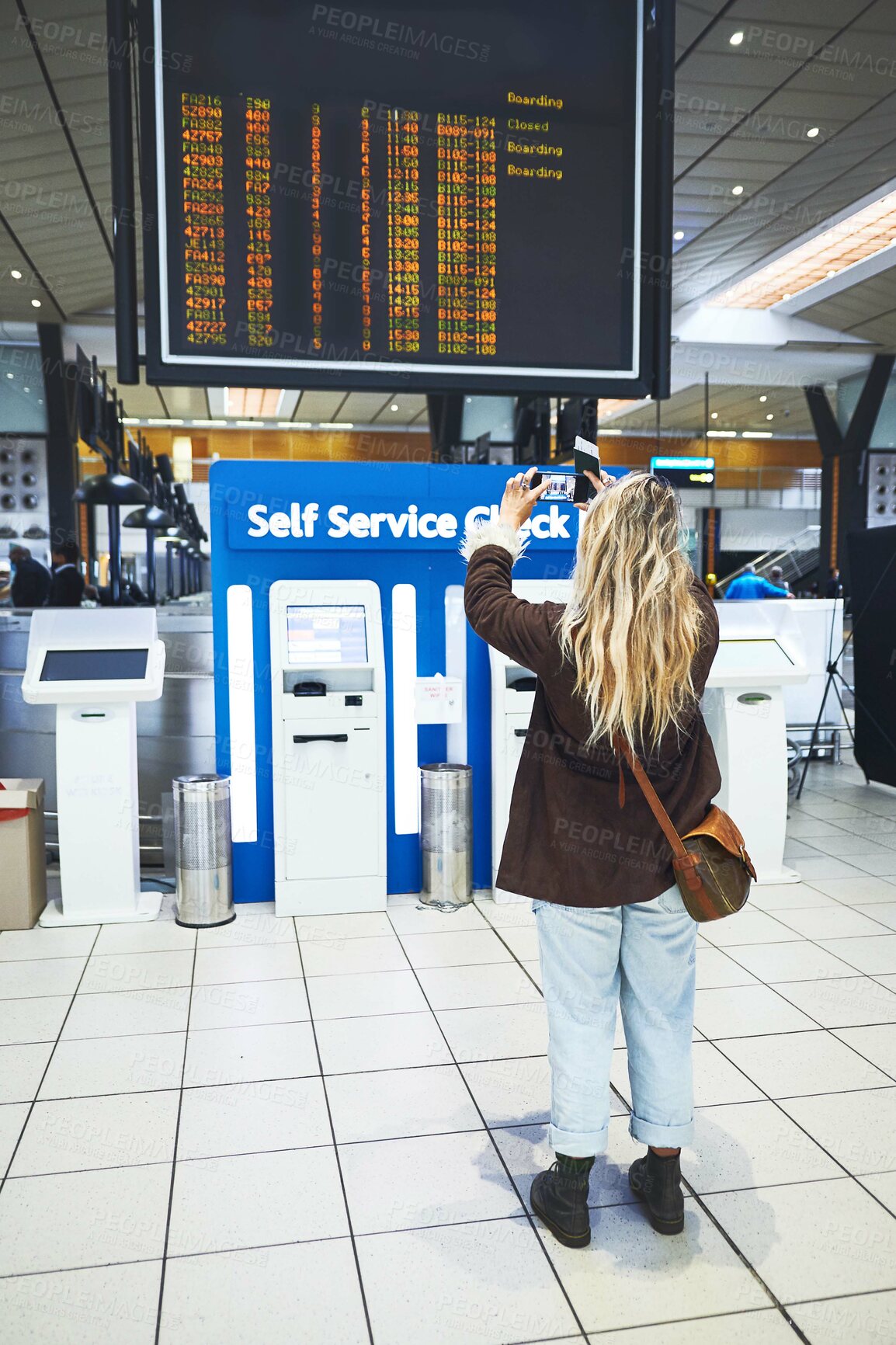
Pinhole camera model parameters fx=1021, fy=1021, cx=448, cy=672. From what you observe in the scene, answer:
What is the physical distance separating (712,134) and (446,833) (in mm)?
6352

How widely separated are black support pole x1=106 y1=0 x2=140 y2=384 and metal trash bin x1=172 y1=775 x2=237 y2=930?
1.62m

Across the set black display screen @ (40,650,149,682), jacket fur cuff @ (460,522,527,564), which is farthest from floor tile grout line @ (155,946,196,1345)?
jacket fur cuff @ (460,522,527,564)

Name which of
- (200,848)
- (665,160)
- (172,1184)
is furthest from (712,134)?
(172,1184)

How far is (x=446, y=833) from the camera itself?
4.46 meters

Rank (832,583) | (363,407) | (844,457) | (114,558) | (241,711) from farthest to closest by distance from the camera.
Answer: (363,407) < (844,457) < (832,583) < (114,558) < (241,711)

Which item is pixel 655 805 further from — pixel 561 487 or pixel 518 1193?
pixel 518 1193

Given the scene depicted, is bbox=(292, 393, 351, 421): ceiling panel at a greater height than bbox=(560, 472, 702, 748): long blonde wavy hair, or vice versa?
bbox=(292, 393, 351, 421): ceiling panel

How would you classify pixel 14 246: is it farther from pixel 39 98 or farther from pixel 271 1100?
pixel 271 1100

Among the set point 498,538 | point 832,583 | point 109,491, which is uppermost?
point 109,491

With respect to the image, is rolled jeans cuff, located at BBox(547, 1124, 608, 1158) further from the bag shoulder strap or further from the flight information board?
the flight information board

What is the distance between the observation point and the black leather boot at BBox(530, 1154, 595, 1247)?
2172 millimetres

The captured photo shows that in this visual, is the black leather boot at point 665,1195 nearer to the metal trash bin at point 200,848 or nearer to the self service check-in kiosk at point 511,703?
the self service check-in kiosk at point 511,703

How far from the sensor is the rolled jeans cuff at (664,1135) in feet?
7.21

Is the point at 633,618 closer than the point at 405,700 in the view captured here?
Yes
